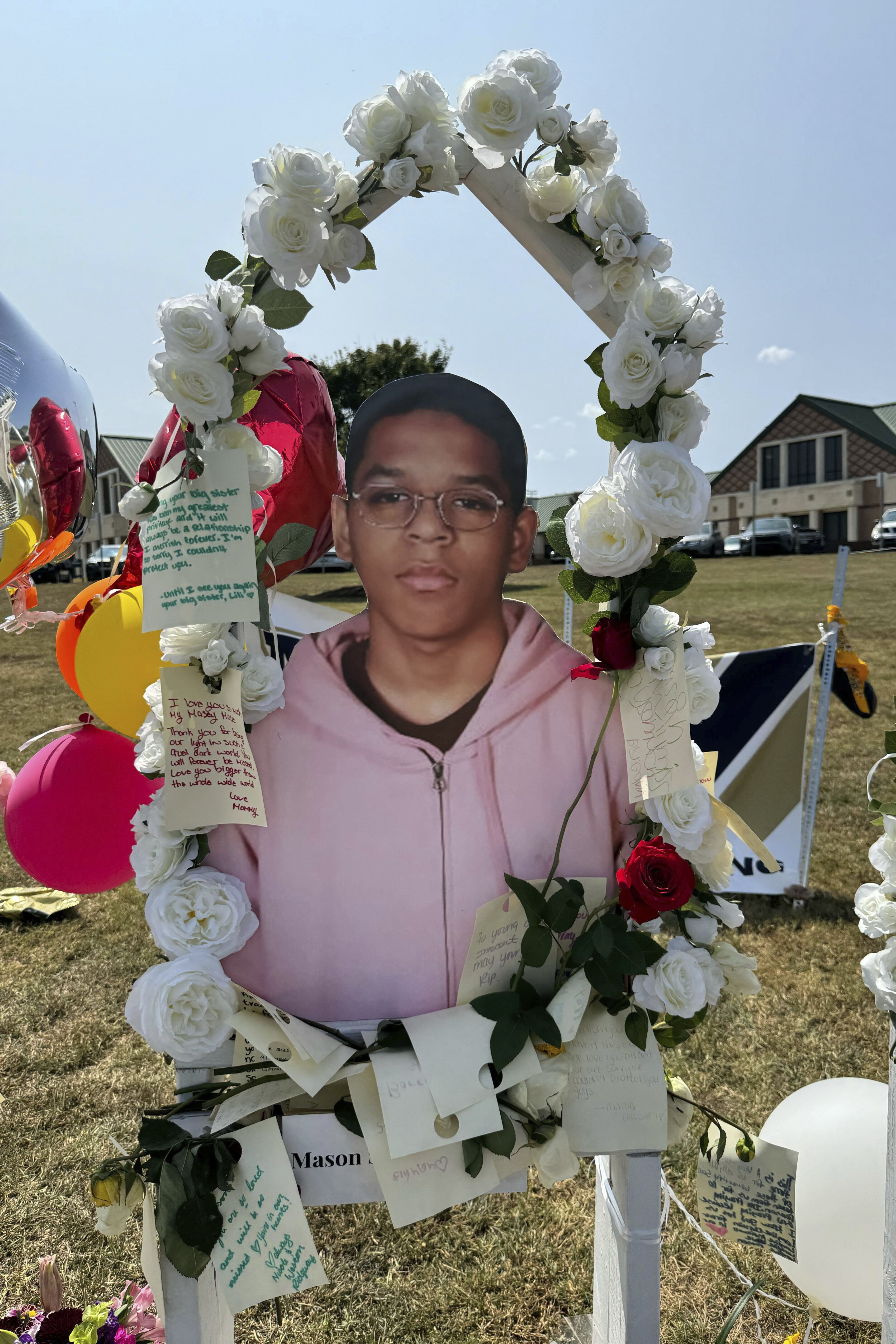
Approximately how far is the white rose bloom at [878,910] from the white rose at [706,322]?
82 cm

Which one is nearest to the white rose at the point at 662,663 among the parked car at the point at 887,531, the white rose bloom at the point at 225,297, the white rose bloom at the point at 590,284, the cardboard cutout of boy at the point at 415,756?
the cardboard cutout of boy at the point at 415,756

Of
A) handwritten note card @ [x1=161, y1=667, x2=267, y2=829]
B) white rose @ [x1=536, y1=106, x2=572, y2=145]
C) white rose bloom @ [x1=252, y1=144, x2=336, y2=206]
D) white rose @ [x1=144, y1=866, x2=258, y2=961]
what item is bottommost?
white rose @ [x1=144, y1=866, x2=258, y2=961]

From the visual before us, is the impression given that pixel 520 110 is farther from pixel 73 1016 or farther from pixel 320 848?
pixel 73 1016

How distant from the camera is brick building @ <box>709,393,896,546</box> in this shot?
78.0 feet

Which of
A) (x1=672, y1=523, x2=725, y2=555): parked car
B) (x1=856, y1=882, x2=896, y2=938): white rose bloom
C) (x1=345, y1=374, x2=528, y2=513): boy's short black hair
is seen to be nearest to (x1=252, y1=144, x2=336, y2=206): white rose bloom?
(x1=345, y1=374, x2=528, y2=513): boy's short black hair

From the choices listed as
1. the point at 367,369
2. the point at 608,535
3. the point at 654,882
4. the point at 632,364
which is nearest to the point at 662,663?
the point at 608,535

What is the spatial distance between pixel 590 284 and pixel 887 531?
67.8 feet

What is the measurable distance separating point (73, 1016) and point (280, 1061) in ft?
7.13

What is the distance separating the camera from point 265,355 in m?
1.20

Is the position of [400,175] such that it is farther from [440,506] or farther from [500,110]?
[440,506]

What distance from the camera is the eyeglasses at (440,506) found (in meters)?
1.36

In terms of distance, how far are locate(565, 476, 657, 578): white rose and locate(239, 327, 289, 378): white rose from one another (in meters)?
0.46

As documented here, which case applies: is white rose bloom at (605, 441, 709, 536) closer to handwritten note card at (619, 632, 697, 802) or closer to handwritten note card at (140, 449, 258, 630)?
handwritten note card at (619, 632, 697, 802)

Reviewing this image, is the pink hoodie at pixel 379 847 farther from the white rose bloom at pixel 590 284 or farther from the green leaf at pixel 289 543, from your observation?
the white rose bloom at pixel 590 284
